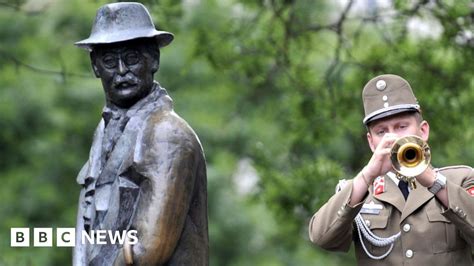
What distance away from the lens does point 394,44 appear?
51.9 ft

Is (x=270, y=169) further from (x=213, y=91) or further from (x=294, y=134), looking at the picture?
(x=213, y=91)

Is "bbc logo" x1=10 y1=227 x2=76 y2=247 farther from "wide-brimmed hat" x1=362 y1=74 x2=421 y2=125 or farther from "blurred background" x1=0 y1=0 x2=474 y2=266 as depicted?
"blurred background" x1=0 y1=0 x2=474 y2=266

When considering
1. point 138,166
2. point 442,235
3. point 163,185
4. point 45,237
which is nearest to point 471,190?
point 442,235

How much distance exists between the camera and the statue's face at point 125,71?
866 centimetres

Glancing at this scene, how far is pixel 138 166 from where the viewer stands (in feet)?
27.7

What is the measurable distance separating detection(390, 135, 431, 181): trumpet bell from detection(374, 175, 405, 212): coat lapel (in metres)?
0.46

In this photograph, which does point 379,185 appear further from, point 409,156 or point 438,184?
point 409,156

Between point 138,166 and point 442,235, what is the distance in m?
1.57

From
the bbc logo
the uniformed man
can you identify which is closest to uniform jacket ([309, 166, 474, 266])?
the uniformed man

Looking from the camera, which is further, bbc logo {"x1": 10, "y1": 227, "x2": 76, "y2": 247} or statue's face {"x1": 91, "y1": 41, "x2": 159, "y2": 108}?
bbc logo {"x1": 10, "y1": 227, "x2": 76, "y2": 247}

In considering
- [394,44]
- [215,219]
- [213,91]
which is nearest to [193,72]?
[213,91]

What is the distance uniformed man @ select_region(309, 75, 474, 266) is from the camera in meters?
8.41

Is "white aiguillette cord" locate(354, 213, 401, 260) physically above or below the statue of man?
below

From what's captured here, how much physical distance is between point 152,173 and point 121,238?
35cm
